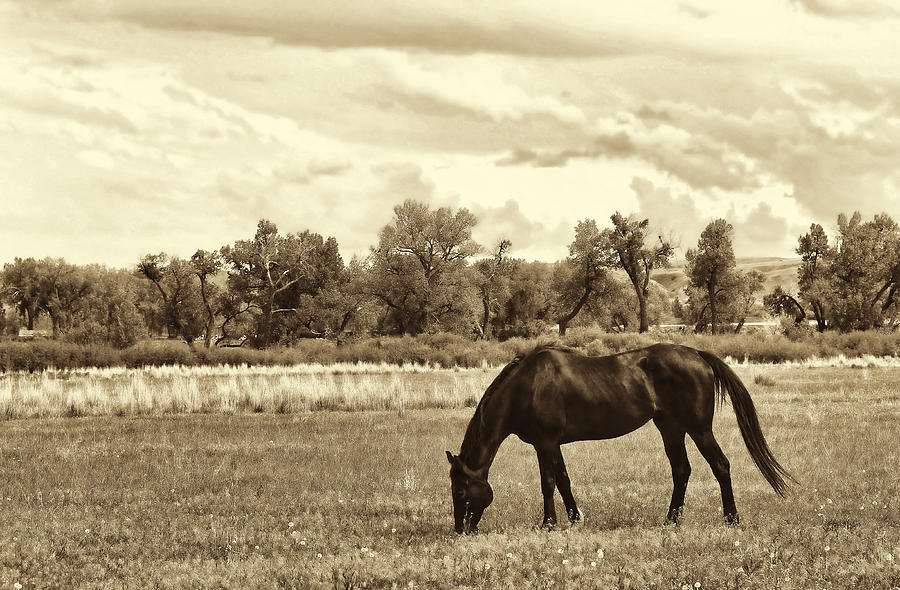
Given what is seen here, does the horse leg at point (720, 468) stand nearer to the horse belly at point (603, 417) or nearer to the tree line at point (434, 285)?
the horse belly at point (603, 417)

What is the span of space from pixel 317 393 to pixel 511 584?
19.3m

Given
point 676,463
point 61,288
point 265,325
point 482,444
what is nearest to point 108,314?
point 265,325

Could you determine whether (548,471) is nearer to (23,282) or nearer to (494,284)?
Answer: (494,284)

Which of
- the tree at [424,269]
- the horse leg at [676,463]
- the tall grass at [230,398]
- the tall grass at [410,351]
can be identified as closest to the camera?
the horse leg at [676,463]

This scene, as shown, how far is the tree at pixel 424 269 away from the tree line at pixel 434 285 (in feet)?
0.33

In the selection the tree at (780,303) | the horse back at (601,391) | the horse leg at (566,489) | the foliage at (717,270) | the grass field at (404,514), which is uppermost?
the foliage at (717,270)

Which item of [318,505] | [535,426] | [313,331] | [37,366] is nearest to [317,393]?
[318,505]

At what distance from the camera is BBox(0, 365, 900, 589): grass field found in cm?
782

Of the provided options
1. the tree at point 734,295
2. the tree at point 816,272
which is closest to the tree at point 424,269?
the tree at point 734,295

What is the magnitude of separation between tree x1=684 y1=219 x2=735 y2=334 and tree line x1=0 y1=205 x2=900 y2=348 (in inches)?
3.8

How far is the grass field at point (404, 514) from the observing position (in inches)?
308

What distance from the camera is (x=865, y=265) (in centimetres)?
6506

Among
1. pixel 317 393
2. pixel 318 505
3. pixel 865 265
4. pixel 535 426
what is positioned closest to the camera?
pixel 535 426

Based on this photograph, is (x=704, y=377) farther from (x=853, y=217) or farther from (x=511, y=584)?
(x=853, y=217)
